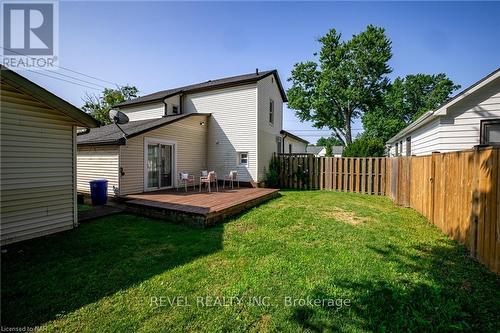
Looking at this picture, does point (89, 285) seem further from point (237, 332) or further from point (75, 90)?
point (75, 90)

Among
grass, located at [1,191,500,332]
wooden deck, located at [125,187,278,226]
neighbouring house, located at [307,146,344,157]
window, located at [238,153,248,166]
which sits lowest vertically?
grass, located at [1,191,500,332]

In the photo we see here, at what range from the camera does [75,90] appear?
94.6 ft

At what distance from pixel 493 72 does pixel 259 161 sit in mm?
9152

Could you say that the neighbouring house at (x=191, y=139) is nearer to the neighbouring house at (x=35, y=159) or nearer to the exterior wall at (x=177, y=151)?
the exterior wall at (x=177, y=151)

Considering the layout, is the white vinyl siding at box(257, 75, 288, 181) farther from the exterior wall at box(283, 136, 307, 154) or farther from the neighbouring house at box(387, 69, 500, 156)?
the neighbouring house at box(387, 69, 500, 156)

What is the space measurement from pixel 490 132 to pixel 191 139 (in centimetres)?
1175

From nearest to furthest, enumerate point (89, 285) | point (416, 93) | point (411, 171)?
point (89, 285) < point (411, 171) < point (416, 93)

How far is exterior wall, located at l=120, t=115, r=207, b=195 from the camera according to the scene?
9008mm

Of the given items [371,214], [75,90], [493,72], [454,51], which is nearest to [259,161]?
[371,214]

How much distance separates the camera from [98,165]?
30.6 feet

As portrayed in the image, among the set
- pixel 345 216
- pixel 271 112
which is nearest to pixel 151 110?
pixel 271 112

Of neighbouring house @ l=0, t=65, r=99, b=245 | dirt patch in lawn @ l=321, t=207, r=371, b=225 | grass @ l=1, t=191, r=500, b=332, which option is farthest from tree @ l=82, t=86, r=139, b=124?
dirt patch in lawn @ l=321, t=207, r=371, b=225

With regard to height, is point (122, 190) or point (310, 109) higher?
point (310, 109)
